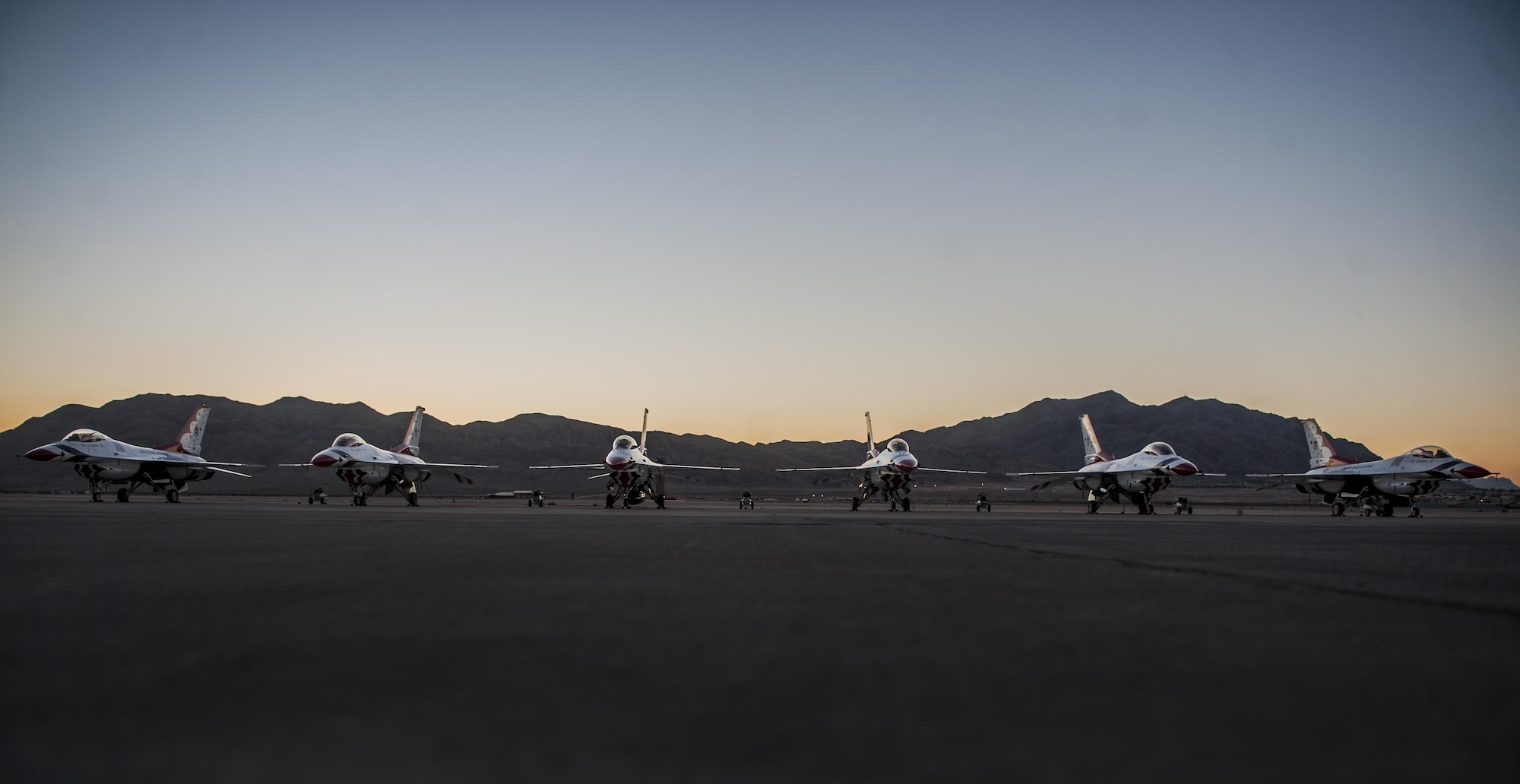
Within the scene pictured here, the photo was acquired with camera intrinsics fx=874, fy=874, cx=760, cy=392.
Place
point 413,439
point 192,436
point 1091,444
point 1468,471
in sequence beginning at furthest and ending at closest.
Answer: point 1091,444 < point 413,439 < point 192,436 < point 1468,471

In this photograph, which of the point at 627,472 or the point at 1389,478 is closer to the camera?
the point at 1389,478

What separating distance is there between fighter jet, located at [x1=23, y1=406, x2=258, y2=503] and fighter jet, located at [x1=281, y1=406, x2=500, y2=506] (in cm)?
367

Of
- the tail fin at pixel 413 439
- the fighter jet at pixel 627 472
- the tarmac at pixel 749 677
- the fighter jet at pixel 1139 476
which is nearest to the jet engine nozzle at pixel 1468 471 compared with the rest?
the fighter jet at pixel 1139 476

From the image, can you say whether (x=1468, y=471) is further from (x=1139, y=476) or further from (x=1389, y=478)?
(x=1139, y=476)

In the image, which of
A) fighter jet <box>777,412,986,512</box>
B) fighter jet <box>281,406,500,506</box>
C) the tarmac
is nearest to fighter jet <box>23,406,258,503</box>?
fighter jet <box>281,406,500,506</box>

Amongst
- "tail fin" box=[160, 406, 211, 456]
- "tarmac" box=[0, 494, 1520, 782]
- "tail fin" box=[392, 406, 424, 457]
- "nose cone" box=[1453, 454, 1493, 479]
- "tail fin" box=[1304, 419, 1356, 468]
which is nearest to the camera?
"tarmac" box=[0, 494, 1520, 782]

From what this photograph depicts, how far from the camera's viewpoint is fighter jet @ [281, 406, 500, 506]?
1513 inches

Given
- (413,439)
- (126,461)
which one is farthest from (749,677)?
(413,439)

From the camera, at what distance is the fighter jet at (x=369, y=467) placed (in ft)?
126

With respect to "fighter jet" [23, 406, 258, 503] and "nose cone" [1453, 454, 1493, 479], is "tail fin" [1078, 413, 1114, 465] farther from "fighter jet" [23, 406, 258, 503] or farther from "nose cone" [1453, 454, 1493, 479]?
"fighter jet" [23, 406, 258, 503]

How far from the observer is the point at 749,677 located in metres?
2.58

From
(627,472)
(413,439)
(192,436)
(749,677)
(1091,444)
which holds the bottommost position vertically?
(749,677)

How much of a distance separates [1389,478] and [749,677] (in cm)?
4301

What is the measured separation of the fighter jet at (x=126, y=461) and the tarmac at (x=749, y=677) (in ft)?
107
